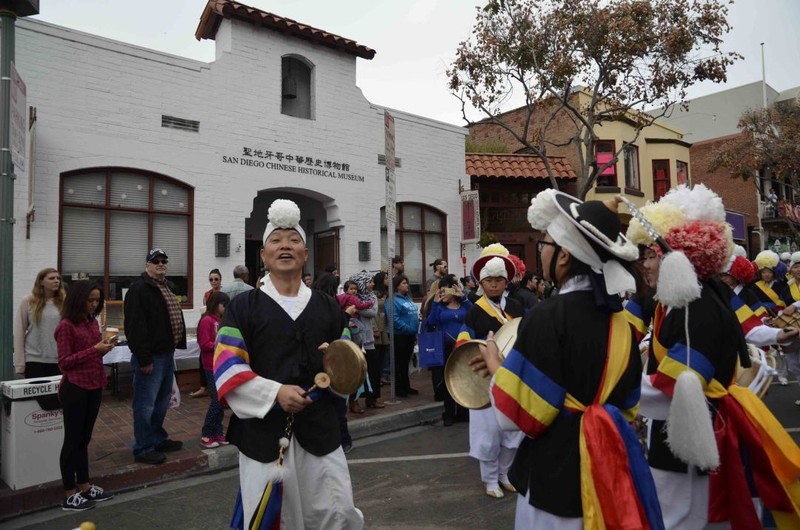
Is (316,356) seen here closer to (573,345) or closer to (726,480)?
(573,345)

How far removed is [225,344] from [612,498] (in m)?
1.84

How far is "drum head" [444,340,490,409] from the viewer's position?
2.59 meters

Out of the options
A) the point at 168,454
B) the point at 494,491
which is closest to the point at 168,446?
the point at 168,454

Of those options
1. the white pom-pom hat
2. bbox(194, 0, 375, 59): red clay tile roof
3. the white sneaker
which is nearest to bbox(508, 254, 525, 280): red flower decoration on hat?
the white sneaker

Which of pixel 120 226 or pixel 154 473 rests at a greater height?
pixel 120 226

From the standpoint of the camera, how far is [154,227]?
981cm

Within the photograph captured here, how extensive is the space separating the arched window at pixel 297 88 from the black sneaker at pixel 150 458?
837 cm

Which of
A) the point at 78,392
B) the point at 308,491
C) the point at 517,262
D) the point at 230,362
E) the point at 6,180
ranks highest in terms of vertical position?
the point at 6,180

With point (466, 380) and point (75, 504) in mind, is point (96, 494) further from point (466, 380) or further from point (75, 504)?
point (466, 380)

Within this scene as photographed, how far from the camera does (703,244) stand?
2.70m

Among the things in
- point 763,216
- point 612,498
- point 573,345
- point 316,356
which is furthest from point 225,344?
point 763,216

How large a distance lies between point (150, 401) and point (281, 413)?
332 cm

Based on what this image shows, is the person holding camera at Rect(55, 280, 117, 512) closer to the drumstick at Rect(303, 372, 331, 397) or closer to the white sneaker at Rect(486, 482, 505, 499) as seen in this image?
the drumstick at Rect(303, 372, 331, 397)

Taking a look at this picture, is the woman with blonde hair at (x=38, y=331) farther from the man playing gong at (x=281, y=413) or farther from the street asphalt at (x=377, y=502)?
the man playing gong at (x=281, y=413)
